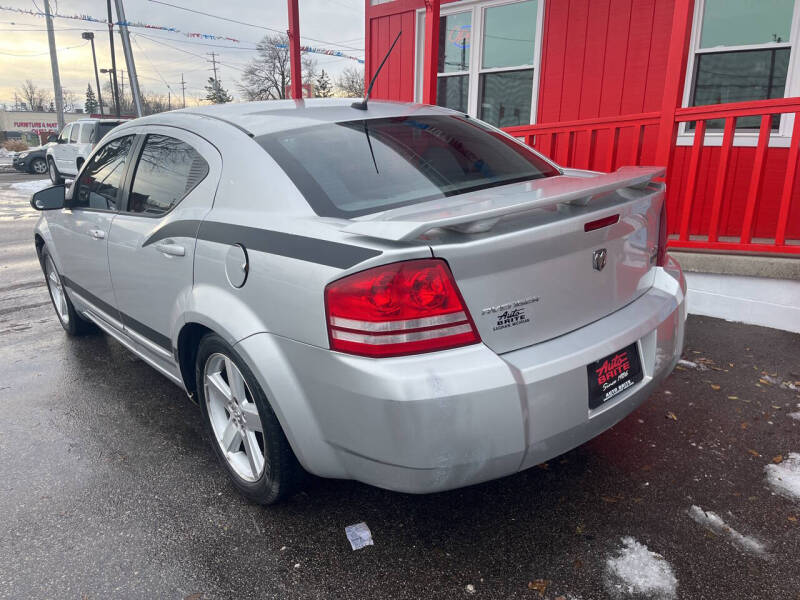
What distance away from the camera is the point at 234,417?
256cm

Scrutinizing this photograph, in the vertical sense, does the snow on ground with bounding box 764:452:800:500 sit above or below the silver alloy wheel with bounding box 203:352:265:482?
below

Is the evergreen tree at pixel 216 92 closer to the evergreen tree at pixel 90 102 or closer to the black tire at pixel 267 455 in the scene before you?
the evergreen tree at pixel 90 102

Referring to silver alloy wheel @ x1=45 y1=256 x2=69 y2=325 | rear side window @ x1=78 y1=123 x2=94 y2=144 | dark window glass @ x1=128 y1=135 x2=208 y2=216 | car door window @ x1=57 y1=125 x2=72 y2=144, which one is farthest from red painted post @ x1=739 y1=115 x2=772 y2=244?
car door window @ x1=57 y1=125 x2=72 y2=144

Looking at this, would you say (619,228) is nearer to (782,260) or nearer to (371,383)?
(371,383)

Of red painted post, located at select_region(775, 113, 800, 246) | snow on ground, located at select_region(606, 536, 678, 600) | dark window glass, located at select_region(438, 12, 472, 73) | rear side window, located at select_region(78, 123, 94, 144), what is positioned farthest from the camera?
rear side window, located at select_region(78, 123, 94, 144)

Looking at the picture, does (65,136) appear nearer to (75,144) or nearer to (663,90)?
(75,144)

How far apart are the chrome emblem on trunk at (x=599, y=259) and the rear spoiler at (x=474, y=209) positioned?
0.19 m

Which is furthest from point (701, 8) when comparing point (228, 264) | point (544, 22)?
point (228, 264)

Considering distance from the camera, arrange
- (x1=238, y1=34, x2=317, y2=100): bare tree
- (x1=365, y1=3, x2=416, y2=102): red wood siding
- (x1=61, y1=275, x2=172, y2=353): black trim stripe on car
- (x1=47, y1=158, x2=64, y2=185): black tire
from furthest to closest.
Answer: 1. (x1=238, y1=34, x2=317, y2=100): bare tree
2. (x1=47, y1=158, x2=64, y2=185): black tire
3. (x1=365, y1=3, x2=416, y2=102): red wood siding
4. (x1=61, y1=275, x2=172, y2=353): black trim stripe on car

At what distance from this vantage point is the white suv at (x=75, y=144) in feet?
55.9

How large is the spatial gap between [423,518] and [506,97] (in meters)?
6.56

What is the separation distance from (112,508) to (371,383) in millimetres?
1456

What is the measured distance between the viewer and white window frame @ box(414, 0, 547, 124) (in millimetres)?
7258

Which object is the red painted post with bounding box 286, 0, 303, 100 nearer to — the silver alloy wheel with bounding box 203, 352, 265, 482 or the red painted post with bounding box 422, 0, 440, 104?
the red painted post with bounding box 422, 0, 440, 104
